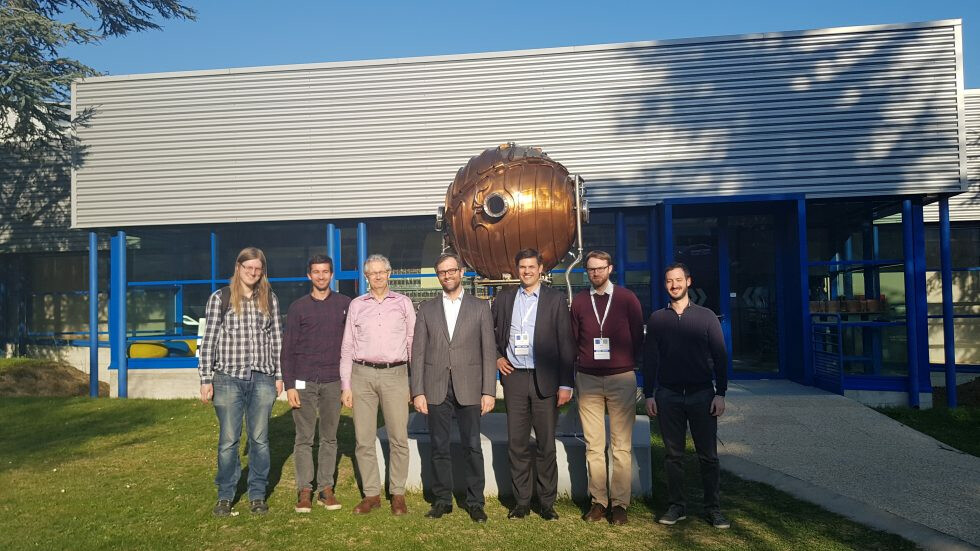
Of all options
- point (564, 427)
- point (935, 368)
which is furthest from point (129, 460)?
point (935, 368)

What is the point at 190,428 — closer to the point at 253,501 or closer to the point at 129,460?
the point at 129,460

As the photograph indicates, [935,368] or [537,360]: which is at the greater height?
[537,360]

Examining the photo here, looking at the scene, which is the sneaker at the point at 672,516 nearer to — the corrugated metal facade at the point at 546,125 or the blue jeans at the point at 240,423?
the blue jeans at the point at 240,423

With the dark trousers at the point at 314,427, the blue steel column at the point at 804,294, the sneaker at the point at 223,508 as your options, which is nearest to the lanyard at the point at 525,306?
the dark trousers at the point at 314,427

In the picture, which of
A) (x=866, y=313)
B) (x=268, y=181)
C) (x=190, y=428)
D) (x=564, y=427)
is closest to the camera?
(x=564, y=427)

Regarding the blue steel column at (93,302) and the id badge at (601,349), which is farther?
the blue steel column at (93,302)

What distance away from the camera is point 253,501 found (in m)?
5.80

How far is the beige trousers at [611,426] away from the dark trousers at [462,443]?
0.87 meters

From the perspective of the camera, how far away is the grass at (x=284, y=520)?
5.07 m

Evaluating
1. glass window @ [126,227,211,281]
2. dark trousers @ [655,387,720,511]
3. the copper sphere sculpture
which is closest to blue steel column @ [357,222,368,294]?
glass window @ [126,227,211,281]

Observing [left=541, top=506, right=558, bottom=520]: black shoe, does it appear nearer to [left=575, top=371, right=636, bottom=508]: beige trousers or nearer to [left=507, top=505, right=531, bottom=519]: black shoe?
[left=507, top=505, right=531, bottom=519]: black shoe

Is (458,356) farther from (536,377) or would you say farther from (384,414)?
(384,414)

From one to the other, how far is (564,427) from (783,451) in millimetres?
3156

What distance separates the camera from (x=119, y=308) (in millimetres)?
14133
